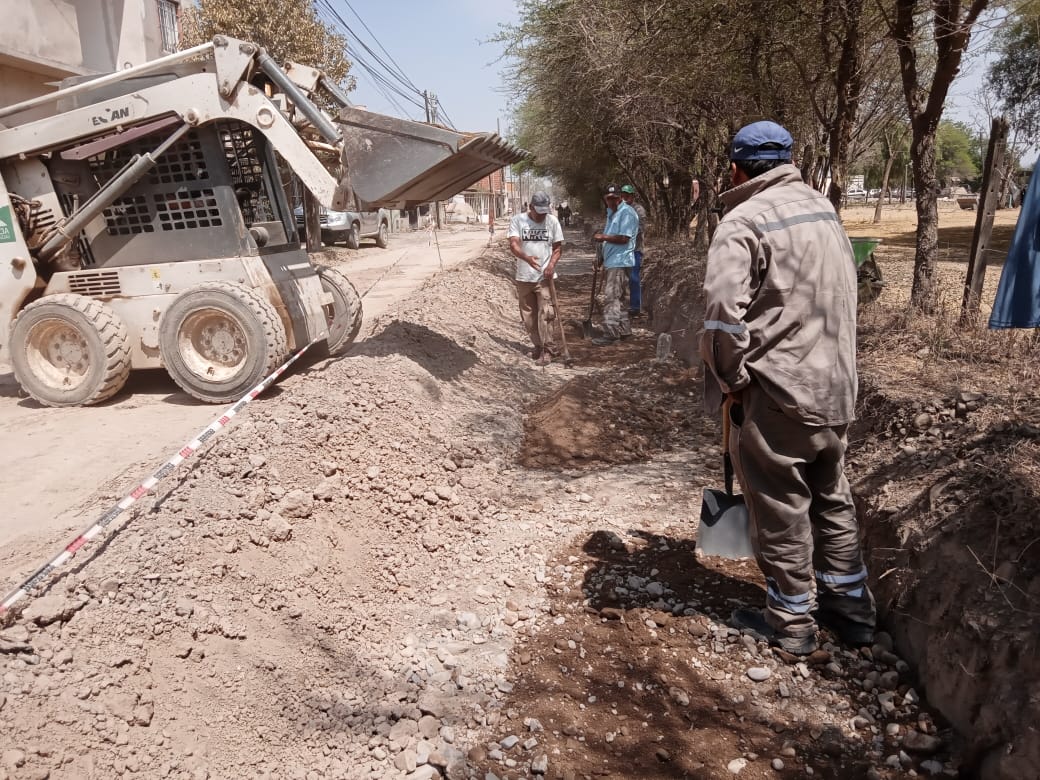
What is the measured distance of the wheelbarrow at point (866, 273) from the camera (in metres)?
6.66

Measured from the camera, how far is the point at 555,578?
153 inches

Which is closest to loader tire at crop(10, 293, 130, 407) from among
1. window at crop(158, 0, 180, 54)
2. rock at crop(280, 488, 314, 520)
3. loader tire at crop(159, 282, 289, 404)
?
loader tire at crop(159, 282, 289, 404)

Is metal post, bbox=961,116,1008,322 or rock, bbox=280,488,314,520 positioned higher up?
metal post, bbox=961,116,1008,322

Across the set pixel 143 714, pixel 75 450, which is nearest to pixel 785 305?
pixel 143 714

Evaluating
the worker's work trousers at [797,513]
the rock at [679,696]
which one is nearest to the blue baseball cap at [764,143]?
the worker's work trousers at [797,513]

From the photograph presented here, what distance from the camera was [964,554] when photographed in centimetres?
286

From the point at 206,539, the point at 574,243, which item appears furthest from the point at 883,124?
the point at 574,243

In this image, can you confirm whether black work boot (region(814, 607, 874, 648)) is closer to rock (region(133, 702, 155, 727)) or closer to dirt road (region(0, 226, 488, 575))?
rock (region(133, 702, 155, 727))

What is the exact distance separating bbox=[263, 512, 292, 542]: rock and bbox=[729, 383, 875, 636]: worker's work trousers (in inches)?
89.8

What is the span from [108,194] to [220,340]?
4.96 ft

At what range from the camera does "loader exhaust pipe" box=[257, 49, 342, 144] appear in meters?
5.72

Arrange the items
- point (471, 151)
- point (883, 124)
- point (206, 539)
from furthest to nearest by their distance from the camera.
Answer: point (883, 124) < point (471, 151) < point (206, 539)

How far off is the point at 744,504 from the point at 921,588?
0.77 meters

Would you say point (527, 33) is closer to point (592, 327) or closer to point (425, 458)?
point (592, 327)
